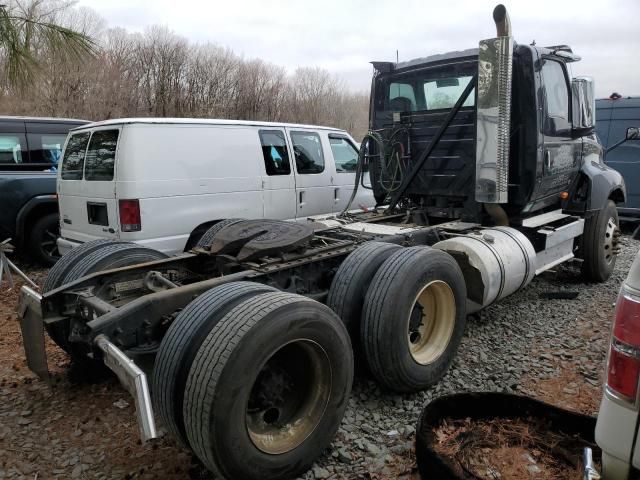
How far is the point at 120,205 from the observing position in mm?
5309

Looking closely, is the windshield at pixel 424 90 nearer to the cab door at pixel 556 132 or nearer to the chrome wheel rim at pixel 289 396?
the cab door at pixel 556 132

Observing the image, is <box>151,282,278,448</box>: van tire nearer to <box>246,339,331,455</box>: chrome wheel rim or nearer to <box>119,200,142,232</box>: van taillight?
<box>246,339,331,455</box>: chrome wheel rim

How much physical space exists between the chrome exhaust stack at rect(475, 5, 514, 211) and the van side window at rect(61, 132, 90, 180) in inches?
173

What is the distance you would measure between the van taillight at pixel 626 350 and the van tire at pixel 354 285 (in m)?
1.87

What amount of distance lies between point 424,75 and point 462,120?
2.37 ft

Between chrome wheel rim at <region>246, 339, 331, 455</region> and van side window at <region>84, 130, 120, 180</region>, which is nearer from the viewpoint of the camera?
chrome wheel rim at <region>246, 339, 331, 455</region>

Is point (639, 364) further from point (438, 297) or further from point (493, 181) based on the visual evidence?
point (493, 181)

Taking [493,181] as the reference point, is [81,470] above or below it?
below

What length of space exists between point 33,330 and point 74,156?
356 cm

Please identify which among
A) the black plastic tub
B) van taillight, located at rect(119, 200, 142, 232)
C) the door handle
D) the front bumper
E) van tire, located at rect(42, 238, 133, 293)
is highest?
the door handle

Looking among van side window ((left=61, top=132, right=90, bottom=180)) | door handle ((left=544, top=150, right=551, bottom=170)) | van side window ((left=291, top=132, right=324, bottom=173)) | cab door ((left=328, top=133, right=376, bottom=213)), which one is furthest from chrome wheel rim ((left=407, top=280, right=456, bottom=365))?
van side window ((left=61, top=132, right=90, bottom=180))

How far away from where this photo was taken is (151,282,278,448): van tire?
253 centimetres

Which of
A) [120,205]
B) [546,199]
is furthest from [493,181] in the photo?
[120,205]

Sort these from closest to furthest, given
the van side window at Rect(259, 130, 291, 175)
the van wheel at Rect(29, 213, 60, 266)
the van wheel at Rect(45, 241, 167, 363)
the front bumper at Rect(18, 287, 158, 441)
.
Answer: the front bumper at Rect(18, 287, 158, 441) < the van wheel at Rect(45, 241, 167, 363) < the van side window at Rect(259, 130, 291, 175) < the van wheel at Rect(29, 213, 60, 266)
